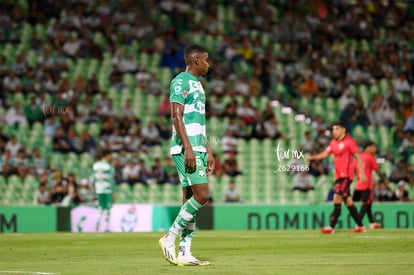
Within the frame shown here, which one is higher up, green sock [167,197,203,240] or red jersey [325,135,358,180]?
red jersey [325,135,358,180]

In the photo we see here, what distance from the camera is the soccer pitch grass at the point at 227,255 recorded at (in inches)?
470

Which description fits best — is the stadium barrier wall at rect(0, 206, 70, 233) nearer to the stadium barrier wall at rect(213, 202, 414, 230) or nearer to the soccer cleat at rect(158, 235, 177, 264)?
the stadium barrier wall at rect(213, 202, 414, 230)

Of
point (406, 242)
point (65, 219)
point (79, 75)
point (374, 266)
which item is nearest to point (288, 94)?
point (79, 75)

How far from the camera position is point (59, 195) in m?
28.9

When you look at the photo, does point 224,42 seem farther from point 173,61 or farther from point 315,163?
point 315,163

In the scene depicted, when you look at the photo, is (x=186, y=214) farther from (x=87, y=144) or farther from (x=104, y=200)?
(x=87, y=144)

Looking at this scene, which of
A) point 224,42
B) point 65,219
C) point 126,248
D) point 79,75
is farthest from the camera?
point 224,42

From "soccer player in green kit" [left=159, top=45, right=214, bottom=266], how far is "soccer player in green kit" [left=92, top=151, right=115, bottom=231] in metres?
14.8

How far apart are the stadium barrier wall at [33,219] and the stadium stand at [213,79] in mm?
1065

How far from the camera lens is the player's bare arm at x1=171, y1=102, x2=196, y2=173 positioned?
12344 millimetres

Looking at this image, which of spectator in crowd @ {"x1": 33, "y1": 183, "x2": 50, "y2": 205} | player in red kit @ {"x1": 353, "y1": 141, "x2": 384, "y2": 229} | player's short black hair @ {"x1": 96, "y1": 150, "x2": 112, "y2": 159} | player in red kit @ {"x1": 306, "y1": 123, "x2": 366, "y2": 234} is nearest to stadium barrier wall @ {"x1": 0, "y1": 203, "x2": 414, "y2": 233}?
spectator in crowd @ {"x1": 33, "y1": 183, "x2": 50, "y2": 205}

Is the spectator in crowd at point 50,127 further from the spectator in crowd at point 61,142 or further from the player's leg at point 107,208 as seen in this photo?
the player's leg at point 107,208

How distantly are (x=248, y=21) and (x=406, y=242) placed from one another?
2006cm

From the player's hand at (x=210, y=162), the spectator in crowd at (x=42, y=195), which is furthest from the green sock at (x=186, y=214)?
the spectator in crowd at (x=42, y=195)
